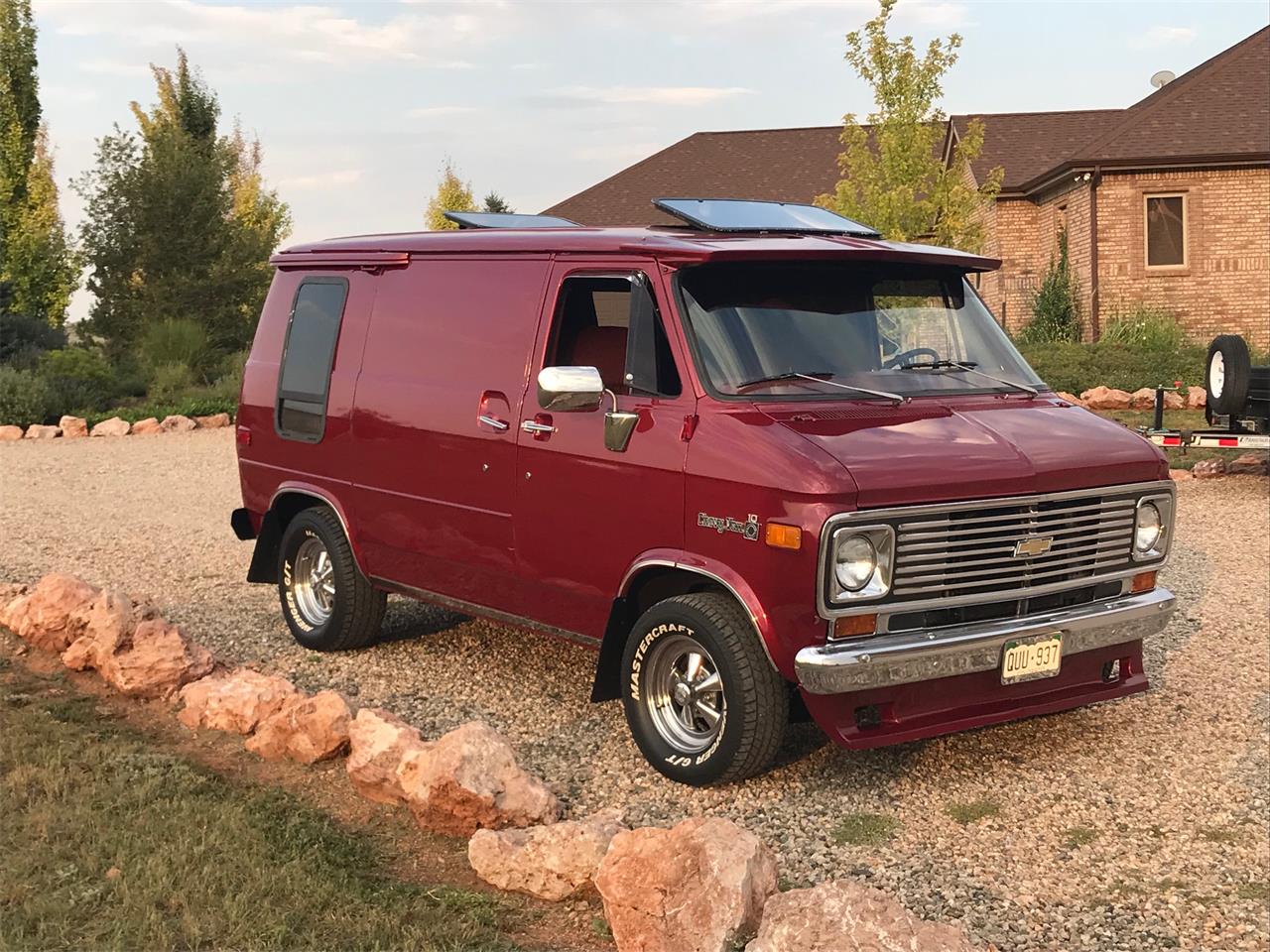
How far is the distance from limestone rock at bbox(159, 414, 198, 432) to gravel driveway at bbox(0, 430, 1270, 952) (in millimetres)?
13017

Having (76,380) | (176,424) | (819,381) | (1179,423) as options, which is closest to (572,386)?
(819,381)

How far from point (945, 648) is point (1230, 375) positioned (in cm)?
906

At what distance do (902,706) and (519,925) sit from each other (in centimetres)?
179

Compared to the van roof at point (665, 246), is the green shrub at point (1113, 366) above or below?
below

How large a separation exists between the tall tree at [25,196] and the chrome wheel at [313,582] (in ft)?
114

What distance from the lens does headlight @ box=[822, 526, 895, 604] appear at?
5086 millimetres

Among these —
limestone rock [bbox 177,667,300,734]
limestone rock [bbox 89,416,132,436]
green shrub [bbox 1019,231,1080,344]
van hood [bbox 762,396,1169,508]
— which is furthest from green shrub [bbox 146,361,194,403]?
van hood [bbox 762,396,1169,508]

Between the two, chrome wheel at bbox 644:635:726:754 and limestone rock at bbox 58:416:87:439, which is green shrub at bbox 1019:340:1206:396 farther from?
chrome wheel at bbox 644:635:726:754

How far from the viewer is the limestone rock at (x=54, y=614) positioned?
786 centimetres

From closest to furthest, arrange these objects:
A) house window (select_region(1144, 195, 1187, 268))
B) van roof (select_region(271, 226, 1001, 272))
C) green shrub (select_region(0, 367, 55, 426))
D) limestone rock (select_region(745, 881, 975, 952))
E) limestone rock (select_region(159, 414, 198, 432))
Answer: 1. limestone rock (select_region(745, 881, 975, 952))
2. van roof (select_region(271, 226, 1001, 272))
3. green shrub (select_region(0, 367, 55, 426))
4. limestone rock (select_region(159, 414, 198, 432))
5. house window (select_region(1144, 195, 1187, 268))

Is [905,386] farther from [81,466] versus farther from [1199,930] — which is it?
[81,466]

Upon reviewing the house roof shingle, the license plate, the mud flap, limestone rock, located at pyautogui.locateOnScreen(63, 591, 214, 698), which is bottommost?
limestone rock, located at pyautogui.locateOnScreen(63, 591, 214, 698)

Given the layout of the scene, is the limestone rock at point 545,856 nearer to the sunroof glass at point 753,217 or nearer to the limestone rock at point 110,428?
the sunroof glass at point 753,217

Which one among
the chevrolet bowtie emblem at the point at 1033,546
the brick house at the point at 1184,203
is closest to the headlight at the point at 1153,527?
the chevrolet bowtie emblem at the point at 1033,546
